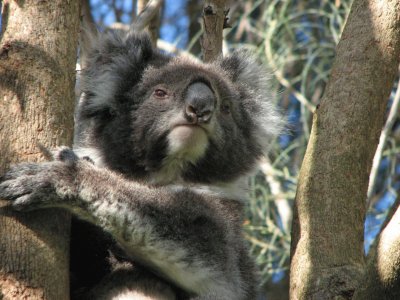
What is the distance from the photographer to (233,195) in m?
3.96

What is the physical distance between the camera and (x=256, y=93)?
452 cm

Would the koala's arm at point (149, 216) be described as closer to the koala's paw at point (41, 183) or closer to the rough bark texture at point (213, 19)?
the koala's paw at point (41, 183)

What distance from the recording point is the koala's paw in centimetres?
274

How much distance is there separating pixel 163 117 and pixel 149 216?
73 cm

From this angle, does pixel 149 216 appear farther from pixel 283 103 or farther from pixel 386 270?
pixel 283 103

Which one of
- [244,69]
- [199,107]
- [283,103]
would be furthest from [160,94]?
[283,103]

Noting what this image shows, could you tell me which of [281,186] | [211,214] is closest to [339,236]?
[211,214]

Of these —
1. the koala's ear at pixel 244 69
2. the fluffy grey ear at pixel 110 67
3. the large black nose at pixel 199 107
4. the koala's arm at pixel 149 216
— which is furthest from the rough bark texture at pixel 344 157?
the fluffy grey ear at pixel 110 67

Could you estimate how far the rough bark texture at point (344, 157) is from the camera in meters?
3.30

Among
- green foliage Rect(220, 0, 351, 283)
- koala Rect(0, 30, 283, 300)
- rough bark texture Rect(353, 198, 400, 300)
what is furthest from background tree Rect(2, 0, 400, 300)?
rough bark texture Rect(353, 198, 400, 300)

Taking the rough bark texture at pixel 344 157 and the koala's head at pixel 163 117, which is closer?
the rough bark texture at pixel 344 157

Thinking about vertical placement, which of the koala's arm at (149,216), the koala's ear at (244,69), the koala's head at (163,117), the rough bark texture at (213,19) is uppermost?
the rough bark texture at (213,19)

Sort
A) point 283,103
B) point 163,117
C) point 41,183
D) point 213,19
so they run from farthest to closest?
point 283,103 < point 213,19 < point 163,117 < point 41,183

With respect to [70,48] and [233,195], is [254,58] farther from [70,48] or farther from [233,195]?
[70,48]
